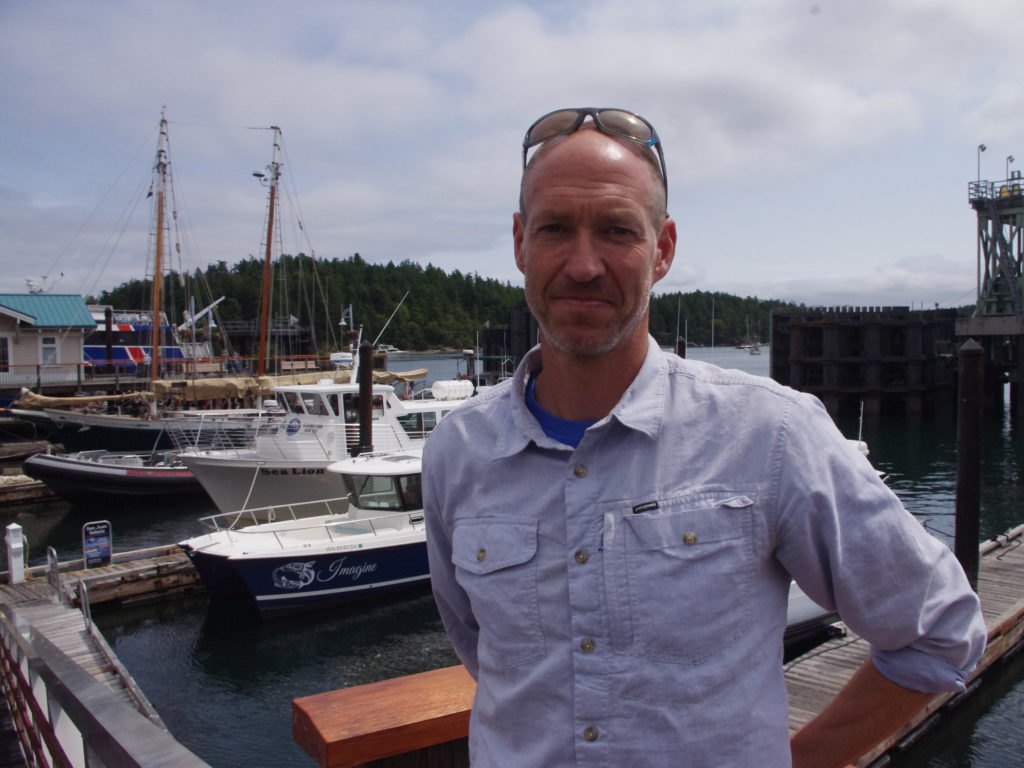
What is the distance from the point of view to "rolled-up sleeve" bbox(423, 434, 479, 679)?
1.78 metres

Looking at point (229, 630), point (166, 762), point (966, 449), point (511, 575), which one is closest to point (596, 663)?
point (511, 575)

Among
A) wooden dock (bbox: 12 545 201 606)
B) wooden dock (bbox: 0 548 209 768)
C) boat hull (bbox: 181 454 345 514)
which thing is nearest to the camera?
wooden dock (bbox: 0 548 209 768)

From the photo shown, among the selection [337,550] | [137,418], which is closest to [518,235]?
[337,550]

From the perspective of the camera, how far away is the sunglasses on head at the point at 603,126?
166cm

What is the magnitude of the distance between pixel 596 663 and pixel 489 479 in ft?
1.34

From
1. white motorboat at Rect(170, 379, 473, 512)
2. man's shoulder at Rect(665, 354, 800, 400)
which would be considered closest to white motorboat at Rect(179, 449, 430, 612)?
white motorboat at Rect(170, 379, 473, 512)

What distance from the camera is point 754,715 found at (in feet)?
4.65

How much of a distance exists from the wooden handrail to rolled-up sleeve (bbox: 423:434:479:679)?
0.79 ft

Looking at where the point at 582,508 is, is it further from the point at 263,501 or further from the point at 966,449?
the point at 263,501

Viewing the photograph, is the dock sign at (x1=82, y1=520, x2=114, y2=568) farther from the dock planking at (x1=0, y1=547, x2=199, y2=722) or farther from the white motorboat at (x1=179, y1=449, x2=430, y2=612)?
the white motorboat at (x1=179, y1=449, x2=430, y2=612)

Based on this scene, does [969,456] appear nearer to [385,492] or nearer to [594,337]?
[385,492]

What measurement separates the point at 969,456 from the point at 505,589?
39.6 ft

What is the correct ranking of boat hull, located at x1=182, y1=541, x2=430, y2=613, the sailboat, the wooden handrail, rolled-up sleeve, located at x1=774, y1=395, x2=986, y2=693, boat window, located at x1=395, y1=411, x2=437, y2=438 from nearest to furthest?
rolled-up sleeve, located at x1=774, y1=395, x2=986, y2=693, the wooden handrail, boat hull, located at x1=182, y1=541, x2=430, y2=613, boat window, located at x1=395, y1=411, x2=437, y2=438, the sailboat

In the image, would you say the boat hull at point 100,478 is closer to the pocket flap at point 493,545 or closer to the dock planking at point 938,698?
the dock planking at point 938,698
